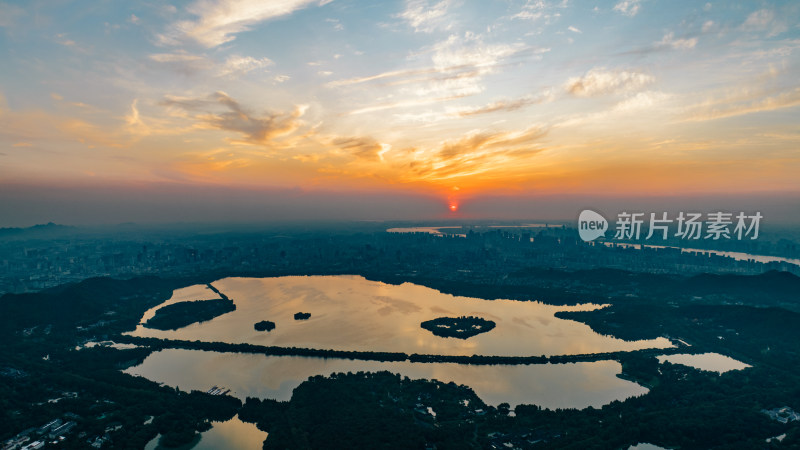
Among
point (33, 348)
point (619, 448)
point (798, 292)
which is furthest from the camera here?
point (798, 292)

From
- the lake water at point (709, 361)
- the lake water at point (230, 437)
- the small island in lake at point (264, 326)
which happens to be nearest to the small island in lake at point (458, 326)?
the lake water at point (709, 361)

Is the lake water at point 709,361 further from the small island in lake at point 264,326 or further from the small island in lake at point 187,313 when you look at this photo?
the small island in lake at point 187,313

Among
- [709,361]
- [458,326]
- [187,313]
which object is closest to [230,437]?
[458,326]

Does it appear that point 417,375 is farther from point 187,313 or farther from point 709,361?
point 187,313

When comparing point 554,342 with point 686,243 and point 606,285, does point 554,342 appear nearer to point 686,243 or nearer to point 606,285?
point 606,285

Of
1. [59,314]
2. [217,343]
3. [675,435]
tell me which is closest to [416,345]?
[217,343]

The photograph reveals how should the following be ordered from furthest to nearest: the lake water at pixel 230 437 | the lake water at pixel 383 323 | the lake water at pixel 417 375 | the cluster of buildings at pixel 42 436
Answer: the lake water at pixel 383 323 < the lake water at pixel 417 375 < the lake water at pixel 230 437 < the cluster of buildings at pixel 42 436
